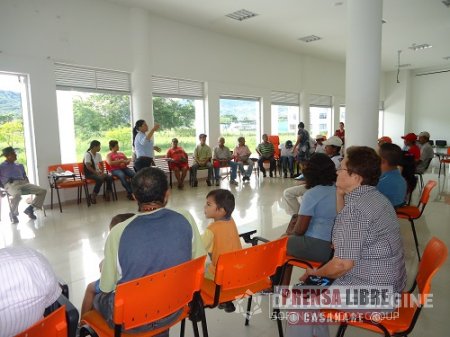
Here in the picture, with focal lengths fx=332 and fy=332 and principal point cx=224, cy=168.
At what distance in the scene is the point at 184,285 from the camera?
5.03 feet

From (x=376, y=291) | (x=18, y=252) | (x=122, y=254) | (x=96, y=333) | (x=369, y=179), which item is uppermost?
(x=369, y=179)

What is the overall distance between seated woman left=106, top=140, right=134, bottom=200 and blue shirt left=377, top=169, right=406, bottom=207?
4793 millimetres

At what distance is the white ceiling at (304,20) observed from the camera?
699 cm

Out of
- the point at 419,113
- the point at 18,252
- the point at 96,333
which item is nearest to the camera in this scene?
the point at 18,252

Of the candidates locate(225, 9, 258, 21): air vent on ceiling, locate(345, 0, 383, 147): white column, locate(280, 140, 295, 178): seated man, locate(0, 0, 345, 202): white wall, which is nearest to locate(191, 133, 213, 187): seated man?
locate(0, 0, 345, 202): white wall

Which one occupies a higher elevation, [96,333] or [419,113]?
[419,113]

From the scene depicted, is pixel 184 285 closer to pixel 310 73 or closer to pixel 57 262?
pixel 57 262

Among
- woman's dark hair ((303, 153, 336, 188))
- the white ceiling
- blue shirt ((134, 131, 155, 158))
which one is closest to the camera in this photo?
woman's dark hair ((303, 153, 336, 188))

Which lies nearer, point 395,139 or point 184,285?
point 184,285

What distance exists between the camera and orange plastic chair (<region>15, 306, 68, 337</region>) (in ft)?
3.36

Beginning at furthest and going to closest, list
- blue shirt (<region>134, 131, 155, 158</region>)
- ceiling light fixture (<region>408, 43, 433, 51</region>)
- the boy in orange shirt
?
ceiling light fixture (<region>408, 43, 433, 51</region>) < blue shirt (<region>134, 131, 155, 158</region>) < the boy in orange shirt

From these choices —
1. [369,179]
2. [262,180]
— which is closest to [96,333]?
[369,179]

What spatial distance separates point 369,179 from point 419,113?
53.3 ft

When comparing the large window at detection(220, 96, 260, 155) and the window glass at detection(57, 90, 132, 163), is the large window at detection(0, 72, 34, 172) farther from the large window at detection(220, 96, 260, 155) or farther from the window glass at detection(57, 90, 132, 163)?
the large window at detection(220, 96, 260, 155)
